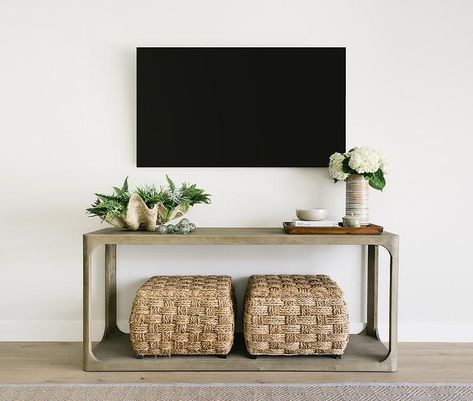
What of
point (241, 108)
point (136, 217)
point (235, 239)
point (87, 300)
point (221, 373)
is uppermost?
point (241, 108)

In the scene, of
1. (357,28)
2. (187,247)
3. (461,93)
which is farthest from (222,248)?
(461,93)

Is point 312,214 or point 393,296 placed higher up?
point 312,214

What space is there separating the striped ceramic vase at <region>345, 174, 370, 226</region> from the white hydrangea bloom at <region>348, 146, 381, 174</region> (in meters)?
0.08

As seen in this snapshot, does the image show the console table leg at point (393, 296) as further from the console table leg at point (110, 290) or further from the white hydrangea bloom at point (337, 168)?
the console table leg at point (110, 290)

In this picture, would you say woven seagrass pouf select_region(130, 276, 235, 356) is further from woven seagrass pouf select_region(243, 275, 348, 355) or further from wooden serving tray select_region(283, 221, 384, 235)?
wooden serving tray select_region(283, 221, 384, 235)

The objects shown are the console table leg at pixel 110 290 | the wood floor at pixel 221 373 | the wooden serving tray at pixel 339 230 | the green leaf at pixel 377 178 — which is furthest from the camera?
the console table leg at pixel 110 290

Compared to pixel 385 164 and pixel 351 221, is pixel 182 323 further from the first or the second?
pixel 385 164

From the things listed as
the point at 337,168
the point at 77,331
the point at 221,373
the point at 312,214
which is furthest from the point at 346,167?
the point at 77,331

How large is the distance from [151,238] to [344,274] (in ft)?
4.11

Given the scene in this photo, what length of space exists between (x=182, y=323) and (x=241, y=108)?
4.26 ft

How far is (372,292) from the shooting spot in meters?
2.72

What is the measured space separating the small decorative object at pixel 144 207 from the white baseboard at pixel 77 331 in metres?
0.83

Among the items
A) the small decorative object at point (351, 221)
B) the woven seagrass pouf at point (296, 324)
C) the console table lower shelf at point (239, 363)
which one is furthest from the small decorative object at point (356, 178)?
the console table lower shelf at point (239, 363)

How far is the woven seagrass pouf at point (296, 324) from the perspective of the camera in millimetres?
2232
